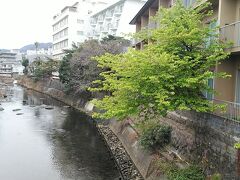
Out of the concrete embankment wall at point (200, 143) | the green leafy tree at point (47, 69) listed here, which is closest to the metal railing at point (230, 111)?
the concrete embankment wall at point (200, 143)

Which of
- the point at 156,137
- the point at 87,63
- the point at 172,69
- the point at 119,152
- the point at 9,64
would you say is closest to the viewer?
the point at 172,69

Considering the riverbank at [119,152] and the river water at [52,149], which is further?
the river water at [52,149]

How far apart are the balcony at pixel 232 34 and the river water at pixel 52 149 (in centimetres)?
1117

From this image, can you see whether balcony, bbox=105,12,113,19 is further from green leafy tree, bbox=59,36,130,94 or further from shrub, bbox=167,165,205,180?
shrub, bbox=167,165,205,180

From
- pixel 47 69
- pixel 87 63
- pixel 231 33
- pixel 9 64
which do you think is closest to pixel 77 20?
pixel 47 69

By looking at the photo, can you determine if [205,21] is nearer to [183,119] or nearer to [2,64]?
[183,119]

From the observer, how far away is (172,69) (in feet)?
48.9

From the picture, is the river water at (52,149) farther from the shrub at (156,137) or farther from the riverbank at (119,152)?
the shrub at (156,137)

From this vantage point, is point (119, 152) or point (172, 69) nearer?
point (172, 69)

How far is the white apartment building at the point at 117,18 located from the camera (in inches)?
2707

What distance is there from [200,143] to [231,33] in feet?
19.2

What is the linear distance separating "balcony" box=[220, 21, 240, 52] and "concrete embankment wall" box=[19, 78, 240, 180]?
3749 mm

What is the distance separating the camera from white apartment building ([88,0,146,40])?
68.8 metres

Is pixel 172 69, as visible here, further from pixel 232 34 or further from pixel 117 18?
pixel 117 18
